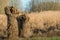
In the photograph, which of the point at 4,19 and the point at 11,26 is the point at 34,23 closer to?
the point at 4,19

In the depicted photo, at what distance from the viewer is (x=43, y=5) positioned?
33.3ft

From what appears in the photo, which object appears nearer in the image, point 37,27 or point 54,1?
point 37,27

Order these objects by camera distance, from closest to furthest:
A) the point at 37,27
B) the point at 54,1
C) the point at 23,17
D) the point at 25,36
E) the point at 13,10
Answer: the point at 13,10 → the point at 23,17 → the point at 25,36 → the point at 37,27 → the point at 54,1

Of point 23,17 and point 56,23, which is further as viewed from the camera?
point 56,23

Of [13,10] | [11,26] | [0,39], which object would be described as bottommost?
[0,39]

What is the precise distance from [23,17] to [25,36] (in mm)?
846

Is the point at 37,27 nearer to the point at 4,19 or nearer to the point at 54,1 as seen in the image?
the point at 4,19

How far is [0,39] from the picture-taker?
605 cm

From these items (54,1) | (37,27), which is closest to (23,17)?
(37,27)

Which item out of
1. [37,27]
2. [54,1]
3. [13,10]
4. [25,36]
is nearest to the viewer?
[13,10]

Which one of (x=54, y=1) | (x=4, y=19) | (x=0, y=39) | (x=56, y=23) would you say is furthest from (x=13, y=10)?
(x=54, y=1)

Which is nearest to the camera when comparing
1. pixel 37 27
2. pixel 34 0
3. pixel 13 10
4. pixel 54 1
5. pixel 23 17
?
pixel 13 10

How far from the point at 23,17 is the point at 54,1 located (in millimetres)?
4326

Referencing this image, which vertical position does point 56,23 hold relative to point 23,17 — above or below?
below
